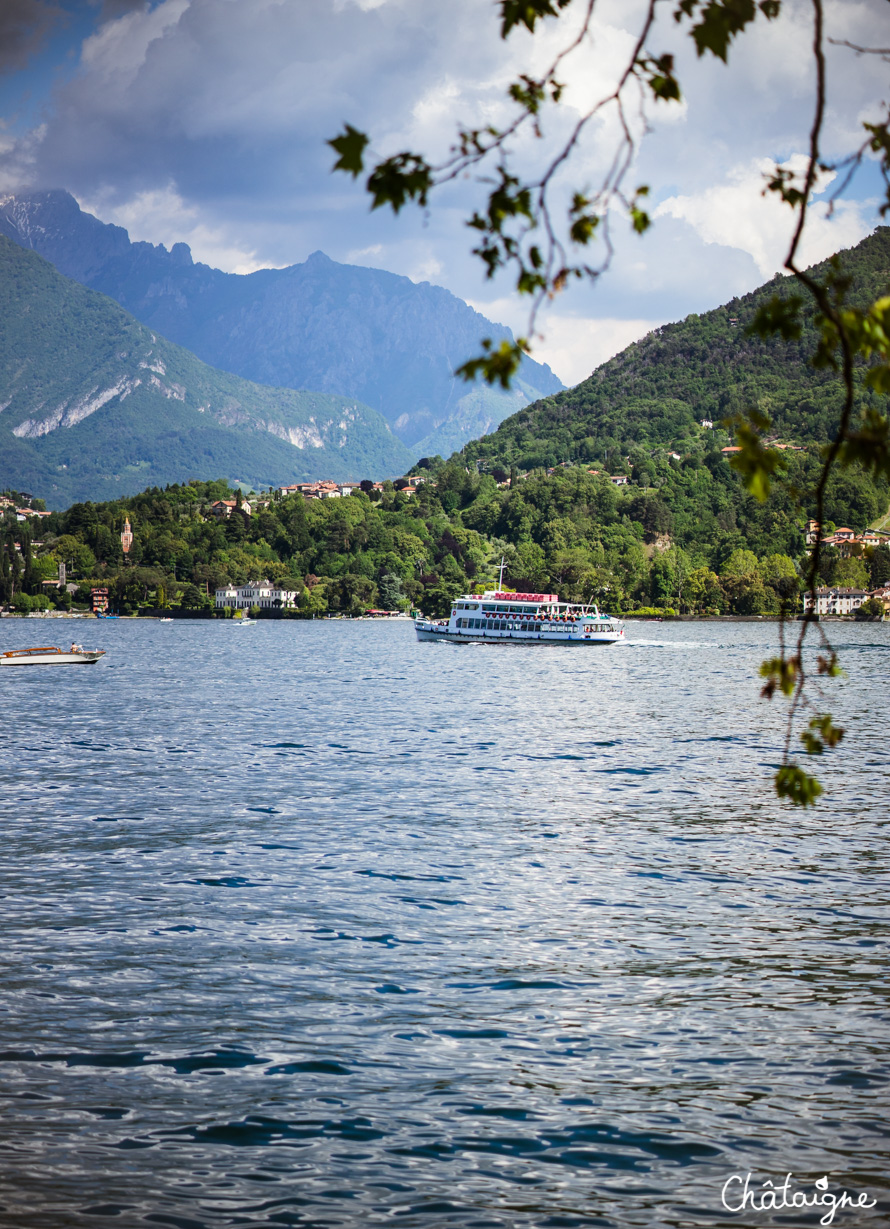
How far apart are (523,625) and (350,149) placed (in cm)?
11694

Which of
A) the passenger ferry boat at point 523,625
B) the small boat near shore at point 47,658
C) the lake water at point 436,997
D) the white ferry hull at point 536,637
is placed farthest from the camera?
the passenger ferry boat at point 523,625

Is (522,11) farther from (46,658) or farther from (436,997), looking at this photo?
(46,658)

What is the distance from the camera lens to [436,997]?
13172 mm

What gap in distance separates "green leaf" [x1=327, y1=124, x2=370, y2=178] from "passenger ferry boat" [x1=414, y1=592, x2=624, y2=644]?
116 metres

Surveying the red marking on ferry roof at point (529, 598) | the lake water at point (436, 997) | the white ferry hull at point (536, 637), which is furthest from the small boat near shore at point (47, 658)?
the lake water at point (436, 997)

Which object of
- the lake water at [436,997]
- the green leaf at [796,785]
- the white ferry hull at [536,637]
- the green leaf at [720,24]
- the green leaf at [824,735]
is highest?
the green leaf at [720,24]

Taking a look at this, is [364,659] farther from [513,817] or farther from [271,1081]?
[271,1081]

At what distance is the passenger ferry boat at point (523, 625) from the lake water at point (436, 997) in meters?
88.6

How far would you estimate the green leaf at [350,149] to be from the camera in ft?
16.8

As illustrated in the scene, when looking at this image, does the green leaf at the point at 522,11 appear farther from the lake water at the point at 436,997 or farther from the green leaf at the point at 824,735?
the lake water at the point at 436,997

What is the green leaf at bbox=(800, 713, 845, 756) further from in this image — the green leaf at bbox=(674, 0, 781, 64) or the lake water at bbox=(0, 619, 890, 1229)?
the lake water at bbox=(0, 619, 890, 1229)

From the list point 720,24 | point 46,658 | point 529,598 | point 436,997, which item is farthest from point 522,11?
point 529,598

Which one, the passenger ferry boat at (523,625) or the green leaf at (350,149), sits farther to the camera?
the passenger ferry boat at (523,625)

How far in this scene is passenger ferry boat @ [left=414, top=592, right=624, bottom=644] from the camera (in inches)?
4764
